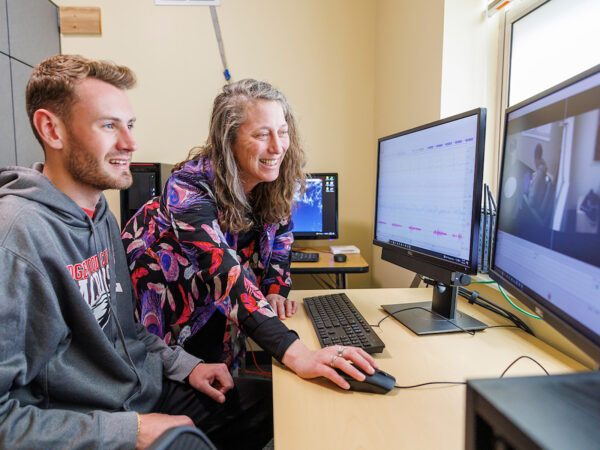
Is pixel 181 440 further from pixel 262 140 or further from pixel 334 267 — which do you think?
pixel 334 267

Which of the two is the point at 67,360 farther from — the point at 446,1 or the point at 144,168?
the point at 446,1

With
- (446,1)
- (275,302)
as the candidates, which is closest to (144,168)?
(275,302)

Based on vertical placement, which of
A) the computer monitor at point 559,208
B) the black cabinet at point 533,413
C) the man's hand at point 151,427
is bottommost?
the man's hand at point 151,427

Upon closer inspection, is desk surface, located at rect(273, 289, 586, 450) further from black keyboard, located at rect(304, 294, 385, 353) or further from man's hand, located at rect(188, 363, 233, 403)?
man's hand, located at rect(188, 363, 233, 403)

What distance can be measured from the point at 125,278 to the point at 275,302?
0.47 meters

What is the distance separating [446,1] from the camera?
157 cm

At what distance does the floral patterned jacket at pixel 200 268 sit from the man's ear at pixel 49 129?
0.32 metres

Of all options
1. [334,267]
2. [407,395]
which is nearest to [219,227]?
[407,395]

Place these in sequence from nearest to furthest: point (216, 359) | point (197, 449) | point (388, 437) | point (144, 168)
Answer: point (197, 449) < point (388, 437) < point (216, 359) < point (144, 168)

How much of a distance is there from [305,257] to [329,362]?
1.34 metres

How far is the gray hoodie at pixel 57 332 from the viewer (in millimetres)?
617

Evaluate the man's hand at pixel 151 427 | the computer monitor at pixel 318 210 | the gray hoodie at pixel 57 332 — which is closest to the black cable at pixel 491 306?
the man's hand at pixel 151 427

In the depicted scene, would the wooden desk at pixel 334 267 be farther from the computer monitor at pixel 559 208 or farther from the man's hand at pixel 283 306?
the computer monitor at pixel 559 208

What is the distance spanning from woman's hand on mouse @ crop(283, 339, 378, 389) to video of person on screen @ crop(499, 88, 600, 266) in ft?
1.30
